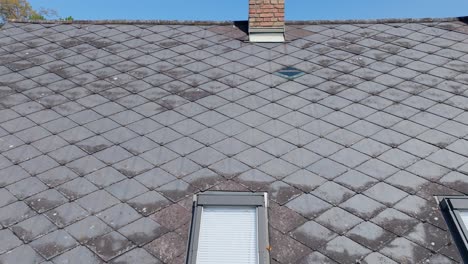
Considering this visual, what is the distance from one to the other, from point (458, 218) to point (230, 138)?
2.75m

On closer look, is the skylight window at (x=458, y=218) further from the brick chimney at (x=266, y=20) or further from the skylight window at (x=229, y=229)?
the brick chimney at (x=266, y=20)

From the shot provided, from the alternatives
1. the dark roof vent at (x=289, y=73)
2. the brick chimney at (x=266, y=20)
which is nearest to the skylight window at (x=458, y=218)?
the dark roof vent at (x=289, y=73)

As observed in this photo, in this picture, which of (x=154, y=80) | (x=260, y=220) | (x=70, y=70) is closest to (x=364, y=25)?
(x=154, y=80)

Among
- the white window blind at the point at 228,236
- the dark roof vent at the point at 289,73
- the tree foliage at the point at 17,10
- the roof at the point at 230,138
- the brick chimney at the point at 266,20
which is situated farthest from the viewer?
the tree foliage at the point at 17,10

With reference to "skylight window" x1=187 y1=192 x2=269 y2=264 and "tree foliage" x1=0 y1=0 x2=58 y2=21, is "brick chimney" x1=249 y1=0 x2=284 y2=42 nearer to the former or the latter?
"skylight window" x1=187 y1=192 x2=269 y2=264

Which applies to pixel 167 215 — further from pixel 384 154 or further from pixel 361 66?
pixel 361 66

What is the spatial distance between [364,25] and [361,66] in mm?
2042

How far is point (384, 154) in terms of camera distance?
6340 mm

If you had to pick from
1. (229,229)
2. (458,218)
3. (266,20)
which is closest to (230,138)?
(229,229)

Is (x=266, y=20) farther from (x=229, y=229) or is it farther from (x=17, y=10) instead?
(x=17, y=10)

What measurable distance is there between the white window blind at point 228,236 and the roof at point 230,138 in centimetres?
20

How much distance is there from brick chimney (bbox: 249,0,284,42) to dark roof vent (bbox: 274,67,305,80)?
4.26ft

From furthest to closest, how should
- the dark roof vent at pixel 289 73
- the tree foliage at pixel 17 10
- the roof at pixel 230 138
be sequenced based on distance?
1. the tree foliage at pixel 17 10
2. the dark roof vent at pixel 289 73
3. the roof at pixel 230 138

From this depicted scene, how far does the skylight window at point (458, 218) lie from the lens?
16.2 ft
